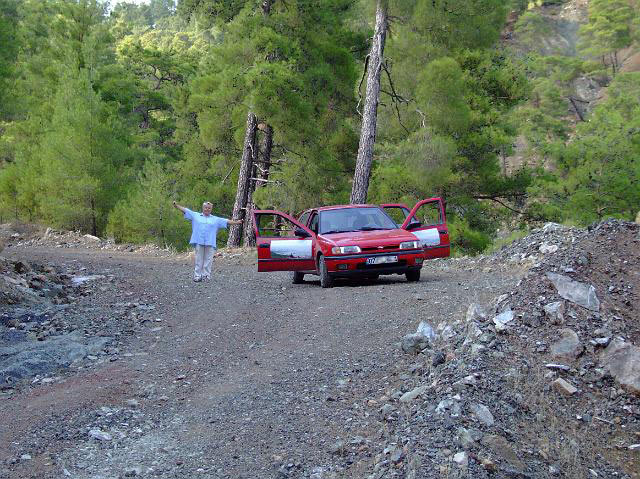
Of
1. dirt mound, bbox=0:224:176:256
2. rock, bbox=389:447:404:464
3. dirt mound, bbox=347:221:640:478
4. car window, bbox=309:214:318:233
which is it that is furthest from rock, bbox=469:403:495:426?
dirt mound, bbox=0:224:176:256

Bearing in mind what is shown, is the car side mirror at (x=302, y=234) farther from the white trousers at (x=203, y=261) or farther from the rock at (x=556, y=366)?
the rock at (x=556, y=366)

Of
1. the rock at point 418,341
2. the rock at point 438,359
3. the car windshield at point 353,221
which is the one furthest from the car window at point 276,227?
the rock at point 438,359

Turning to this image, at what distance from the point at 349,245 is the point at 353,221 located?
123 cm

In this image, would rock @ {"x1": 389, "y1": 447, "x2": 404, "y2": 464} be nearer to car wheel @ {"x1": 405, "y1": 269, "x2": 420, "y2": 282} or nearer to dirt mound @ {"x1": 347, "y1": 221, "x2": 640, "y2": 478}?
dirt mound @ {"x1": 347, "y1": 221, "x2": 640, "y2": 478}

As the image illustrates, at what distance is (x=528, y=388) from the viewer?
685cm

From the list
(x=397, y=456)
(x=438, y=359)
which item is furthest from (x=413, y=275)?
(x=397, y=456)

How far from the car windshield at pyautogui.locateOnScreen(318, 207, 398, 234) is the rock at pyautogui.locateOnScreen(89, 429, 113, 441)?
26.7 feet

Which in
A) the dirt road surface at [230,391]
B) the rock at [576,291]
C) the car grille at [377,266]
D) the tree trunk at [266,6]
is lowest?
the dirt road surface at [230,391]

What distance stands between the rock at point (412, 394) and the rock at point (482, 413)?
23.7 inches

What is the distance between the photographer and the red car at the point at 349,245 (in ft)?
43.2

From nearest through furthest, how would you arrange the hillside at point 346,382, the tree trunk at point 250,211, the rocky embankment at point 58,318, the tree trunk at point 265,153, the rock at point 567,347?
the hillside at point 346,382 < the rock at point 567,347 < the rocky embankment at point 58,318 < the tree trunk at point 250,211 < the tree trunk at point 265,153

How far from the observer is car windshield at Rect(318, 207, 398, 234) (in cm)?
1419

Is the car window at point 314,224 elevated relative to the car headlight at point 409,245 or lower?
elevated

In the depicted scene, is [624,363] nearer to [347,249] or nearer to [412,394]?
[412,394]
